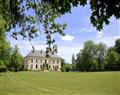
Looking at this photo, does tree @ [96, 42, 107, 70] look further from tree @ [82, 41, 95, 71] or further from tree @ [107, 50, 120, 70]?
tree @ [107, 50, 120, 70]

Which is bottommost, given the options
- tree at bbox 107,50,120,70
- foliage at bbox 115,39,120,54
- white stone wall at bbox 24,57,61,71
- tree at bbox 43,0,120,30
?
tree at bbox 43,0,120,30

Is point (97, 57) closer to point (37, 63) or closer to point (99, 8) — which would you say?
point (37, 63)

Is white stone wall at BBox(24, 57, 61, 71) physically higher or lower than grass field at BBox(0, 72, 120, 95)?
higher

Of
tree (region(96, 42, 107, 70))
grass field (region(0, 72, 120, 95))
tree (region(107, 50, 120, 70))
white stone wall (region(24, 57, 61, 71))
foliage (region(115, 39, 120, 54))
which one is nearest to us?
grass field (region(0, 72, 120, 95))

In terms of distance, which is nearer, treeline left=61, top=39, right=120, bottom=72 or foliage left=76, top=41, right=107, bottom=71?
treeline left=61, top=39, right=120, bottom=72

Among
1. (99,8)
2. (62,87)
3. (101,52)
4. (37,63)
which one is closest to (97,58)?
(101,52)

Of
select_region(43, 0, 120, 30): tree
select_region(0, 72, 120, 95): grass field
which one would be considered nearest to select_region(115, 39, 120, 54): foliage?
select_region(0, 72, 120, 95): grass field

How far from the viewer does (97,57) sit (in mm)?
138125

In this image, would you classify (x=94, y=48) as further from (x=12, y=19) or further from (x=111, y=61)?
(x=12, y=19)

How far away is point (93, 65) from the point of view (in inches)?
5049

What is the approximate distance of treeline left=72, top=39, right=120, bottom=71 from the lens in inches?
4610

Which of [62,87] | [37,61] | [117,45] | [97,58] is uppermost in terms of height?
[117,45]

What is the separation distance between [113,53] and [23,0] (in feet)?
354

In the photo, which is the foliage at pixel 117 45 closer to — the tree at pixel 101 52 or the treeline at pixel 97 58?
the treeline at pixel 97 58
